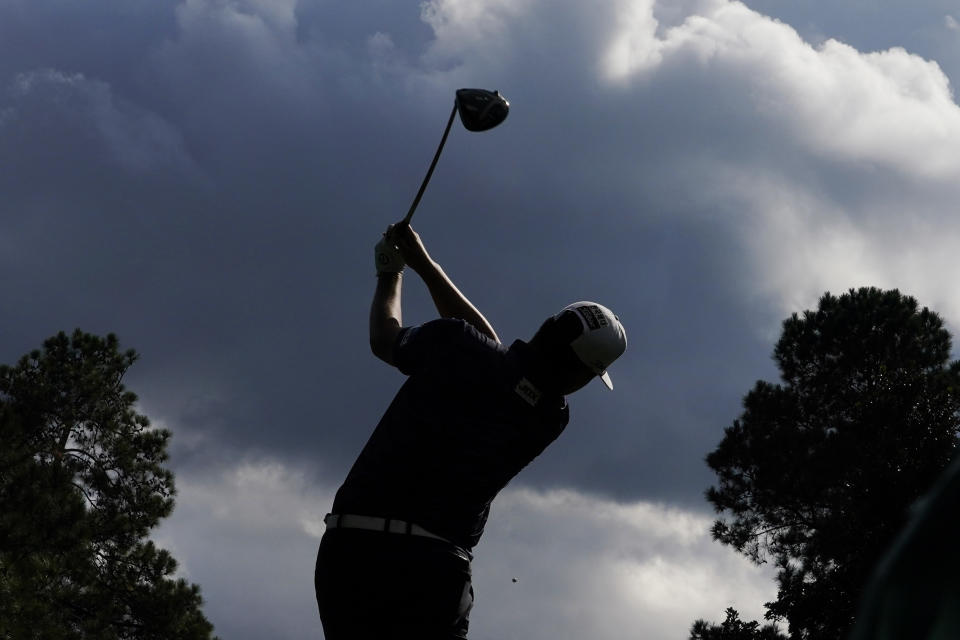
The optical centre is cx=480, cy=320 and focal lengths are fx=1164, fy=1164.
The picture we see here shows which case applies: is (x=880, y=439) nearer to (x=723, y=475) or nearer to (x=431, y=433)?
(x=723, y=475)

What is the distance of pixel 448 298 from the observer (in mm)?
5164

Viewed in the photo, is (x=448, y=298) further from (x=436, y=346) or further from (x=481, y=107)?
(x=481, y=107)

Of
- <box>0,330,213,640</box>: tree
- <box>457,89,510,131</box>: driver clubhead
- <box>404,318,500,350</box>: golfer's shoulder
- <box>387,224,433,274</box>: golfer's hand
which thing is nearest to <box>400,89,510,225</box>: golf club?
<box>457,89,510,131</box>: driver clubhead

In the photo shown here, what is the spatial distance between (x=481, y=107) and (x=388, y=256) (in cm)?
138

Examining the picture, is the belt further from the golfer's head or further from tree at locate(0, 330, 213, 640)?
tree at locate(0, 330, 213, 640)

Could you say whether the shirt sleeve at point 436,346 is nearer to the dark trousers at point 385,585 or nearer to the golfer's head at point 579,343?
the golfer's head at point 579,343

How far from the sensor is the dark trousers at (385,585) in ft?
13.1

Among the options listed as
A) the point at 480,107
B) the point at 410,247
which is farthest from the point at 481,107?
the point at 410,247

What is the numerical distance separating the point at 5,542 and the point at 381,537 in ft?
62.7

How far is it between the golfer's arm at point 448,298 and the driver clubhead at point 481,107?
117cm

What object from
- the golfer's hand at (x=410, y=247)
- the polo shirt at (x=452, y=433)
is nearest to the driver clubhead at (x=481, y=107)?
the golfer's hand at (x=410, y=247)

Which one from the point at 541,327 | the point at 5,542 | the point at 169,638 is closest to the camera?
the point at 541,327

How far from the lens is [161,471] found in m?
25.8

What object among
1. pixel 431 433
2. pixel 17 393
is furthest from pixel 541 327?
pixel 17 393
